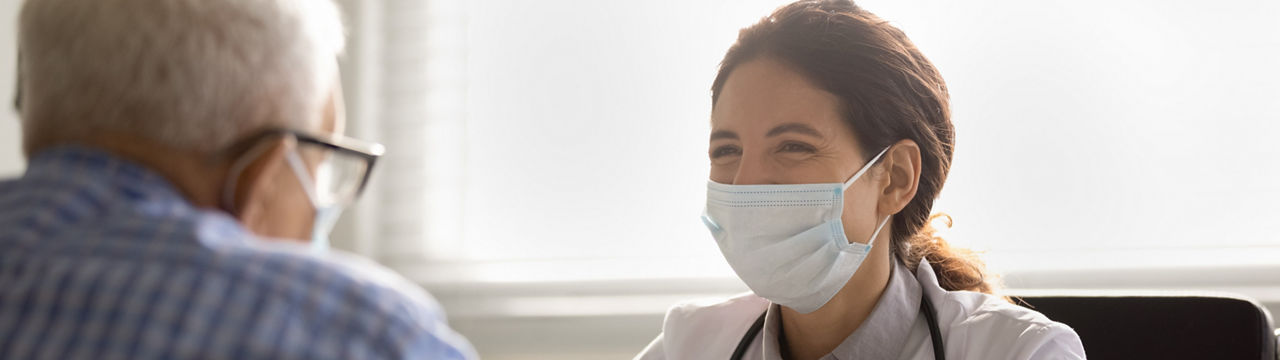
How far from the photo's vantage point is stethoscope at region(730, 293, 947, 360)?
1434 mm

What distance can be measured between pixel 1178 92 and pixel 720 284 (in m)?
1.13

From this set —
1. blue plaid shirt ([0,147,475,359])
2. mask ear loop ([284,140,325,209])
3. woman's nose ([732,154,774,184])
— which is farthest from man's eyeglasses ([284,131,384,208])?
woman's nose ([732,154,774,184])

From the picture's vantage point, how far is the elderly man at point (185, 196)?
0.71 m

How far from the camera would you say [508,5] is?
2920 millimetres

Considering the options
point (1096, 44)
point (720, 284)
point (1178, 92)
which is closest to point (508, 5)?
point (720, 284)

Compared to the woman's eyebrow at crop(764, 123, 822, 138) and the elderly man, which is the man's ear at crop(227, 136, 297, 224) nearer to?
the elderly man

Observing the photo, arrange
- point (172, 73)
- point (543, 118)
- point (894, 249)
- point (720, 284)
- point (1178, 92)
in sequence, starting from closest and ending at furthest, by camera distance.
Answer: point (172, 73) → point (894, 249) → point (1178, 92) → point (720, 284) → point (543, 118)

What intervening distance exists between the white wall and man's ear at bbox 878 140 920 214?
2.37 metres

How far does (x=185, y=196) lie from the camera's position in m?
0.84

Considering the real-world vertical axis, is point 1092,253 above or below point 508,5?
below

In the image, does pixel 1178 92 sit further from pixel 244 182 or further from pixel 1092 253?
pixel 244 182

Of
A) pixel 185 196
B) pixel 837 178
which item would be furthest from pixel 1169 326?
pixel 185 196

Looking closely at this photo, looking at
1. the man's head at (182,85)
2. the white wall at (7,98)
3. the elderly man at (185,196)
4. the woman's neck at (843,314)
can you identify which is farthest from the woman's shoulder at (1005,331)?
the white wall at (7,98)

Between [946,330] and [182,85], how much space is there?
1074 mm
